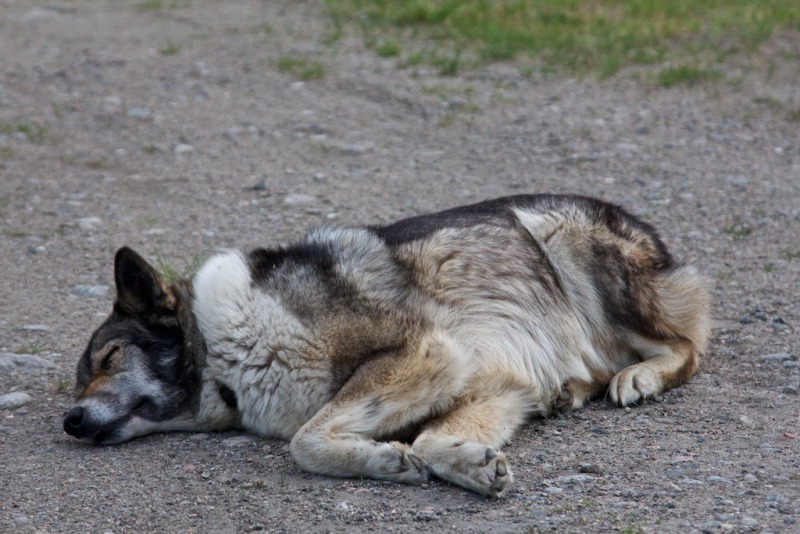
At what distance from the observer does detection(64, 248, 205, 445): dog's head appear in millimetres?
4852

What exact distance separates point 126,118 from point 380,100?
245 cm

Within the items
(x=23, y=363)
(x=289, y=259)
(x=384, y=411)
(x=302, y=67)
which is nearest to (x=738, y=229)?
(x=289, y=259)

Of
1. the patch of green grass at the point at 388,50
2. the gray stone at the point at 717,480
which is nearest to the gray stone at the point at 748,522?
the gray stone at the point at 717,480

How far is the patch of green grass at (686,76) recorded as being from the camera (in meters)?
10.3

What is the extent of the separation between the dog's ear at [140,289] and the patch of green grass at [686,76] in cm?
675

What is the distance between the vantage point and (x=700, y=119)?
9.55m

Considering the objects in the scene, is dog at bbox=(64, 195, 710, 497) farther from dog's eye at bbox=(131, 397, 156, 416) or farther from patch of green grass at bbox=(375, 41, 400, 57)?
patch of green grass at bbox=(375, 41, 400, 57)

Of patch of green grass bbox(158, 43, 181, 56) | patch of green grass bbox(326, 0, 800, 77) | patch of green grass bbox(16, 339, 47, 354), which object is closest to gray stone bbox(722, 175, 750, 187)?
patch of green grass bbox(326, 0, 800, 77)

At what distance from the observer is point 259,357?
189 inches

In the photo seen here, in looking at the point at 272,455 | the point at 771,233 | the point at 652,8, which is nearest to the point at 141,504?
the point at 272,455

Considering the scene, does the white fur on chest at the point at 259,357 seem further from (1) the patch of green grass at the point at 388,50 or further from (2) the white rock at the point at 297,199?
(1) the patch of green grass at the point at 388,50

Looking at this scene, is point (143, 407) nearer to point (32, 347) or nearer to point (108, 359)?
point (108, 359)

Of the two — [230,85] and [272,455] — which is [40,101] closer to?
[230,85]

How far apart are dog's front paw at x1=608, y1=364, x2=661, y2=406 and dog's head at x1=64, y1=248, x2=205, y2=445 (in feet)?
6.91
